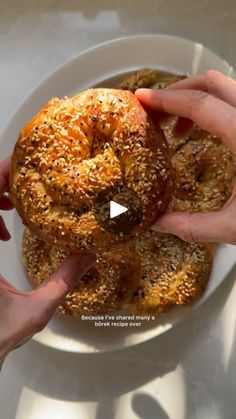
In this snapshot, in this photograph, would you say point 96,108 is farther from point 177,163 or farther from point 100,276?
point 100,276

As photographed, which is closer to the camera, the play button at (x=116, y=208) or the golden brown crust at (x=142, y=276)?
the play button at (x=116, y=208)

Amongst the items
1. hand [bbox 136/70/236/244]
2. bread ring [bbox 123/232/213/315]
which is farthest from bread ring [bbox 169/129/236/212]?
hand [bbox 136/70/236/244]

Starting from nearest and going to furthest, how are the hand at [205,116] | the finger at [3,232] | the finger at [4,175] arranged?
the hand at [205,116] < the finger at [4,175] < the finger at [3,232]

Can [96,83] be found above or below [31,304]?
above

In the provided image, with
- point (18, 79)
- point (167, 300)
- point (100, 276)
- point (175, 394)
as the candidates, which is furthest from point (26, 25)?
point (175, 394)

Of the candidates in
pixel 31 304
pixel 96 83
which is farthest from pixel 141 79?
pixel 31 304

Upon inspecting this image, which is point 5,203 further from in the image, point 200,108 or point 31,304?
point 200,108

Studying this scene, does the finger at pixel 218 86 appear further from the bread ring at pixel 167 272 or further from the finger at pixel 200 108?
the bread ring at pixel 167 272

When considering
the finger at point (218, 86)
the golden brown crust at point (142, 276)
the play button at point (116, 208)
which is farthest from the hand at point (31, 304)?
the finger at point (218, 86)
